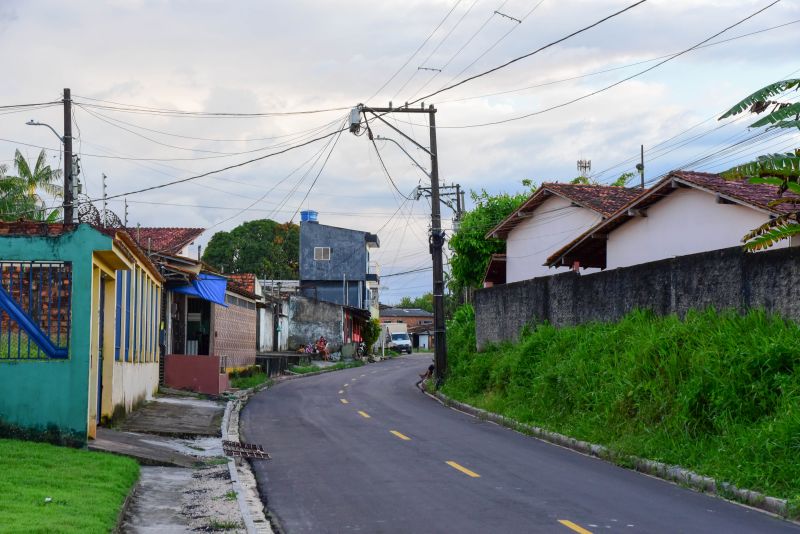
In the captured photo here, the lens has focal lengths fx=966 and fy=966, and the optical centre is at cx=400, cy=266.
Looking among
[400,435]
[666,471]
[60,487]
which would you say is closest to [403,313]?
[400,435]

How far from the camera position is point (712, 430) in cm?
1509

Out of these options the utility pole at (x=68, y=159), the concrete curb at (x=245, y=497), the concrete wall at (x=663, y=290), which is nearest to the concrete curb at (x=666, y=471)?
the concrete wall at (x=663, y=290)

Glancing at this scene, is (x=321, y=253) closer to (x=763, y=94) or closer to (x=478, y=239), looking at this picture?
(x=478, y=239)

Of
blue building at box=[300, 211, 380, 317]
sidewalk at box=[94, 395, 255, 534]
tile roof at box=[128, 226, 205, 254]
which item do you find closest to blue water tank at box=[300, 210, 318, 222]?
blue building at box=[300, 211, 380, 317]

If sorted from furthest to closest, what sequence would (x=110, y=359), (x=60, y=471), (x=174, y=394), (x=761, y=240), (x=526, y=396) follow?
(x=174, y=394)
(x=526, y=396)
(x=110, y=359)
(x=761, y=240)
(x=60, y=471)

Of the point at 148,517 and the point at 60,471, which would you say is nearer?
the point at 148,517

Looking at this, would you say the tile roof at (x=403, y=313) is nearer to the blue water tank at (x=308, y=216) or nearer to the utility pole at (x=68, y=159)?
the blue water tank at (x=308, y=216)

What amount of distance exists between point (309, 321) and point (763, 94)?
57.6 metres

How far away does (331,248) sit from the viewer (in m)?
81.9

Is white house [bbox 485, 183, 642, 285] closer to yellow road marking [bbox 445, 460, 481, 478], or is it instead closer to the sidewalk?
the sidewalk

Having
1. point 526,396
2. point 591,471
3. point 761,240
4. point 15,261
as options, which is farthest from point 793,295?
point 15,261

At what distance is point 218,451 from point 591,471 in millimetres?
6574

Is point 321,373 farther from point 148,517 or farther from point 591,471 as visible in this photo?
point 148,517

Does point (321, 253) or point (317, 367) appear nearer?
point (317, 367)
